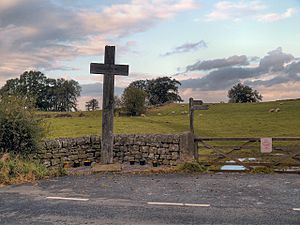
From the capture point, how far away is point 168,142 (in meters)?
15.1

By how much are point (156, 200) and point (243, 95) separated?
90475 mm

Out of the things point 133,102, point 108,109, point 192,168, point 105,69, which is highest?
point 133,102

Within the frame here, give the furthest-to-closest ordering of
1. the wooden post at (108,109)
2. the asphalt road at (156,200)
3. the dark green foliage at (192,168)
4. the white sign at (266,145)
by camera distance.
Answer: the wooden post at (108,109), the white sign at (266,145), the dark green foliage at (192,168), the asphalt road at (156,200)

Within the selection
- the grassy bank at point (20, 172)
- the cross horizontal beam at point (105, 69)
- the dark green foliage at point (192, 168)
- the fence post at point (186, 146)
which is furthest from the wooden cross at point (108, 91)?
the dark green foliage at point (192, 168)

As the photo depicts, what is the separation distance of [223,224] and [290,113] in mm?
41056

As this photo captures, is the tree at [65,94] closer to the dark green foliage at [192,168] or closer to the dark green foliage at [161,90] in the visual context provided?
the dark green foliage at [161,90]

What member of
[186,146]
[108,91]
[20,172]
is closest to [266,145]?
[186,146]

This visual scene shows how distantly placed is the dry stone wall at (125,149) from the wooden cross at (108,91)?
6.41 feet

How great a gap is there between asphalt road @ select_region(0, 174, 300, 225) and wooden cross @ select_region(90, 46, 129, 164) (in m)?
2.14

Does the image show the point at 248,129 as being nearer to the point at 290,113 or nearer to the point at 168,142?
the point at 290,113

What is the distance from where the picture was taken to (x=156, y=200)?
876 centimetres

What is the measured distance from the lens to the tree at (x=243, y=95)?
95500 millimetres

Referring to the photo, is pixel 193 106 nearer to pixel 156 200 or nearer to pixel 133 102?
pixel 156 200

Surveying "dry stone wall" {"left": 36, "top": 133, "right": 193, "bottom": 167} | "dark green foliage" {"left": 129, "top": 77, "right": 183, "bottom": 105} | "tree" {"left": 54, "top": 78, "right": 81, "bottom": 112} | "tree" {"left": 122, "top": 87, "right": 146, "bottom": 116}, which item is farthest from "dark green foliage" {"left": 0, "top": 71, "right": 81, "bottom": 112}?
"dry stone wall" {"left": 36, "top": 133, "right": 193, "bottom": 167}
